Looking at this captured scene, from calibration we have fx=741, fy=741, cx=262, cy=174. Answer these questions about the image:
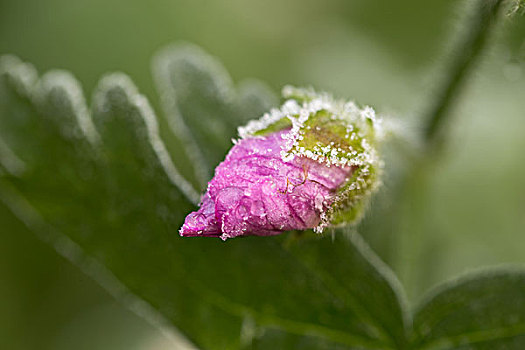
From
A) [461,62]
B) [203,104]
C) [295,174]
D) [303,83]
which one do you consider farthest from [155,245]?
[303,83]

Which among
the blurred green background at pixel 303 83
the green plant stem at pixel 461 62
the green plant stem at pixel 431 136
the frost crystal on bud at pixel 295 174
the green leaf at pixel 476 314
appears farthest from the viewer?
the blurred green background at pixel 303 83

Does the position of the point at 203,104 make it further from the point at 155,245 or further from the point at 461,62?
the point at 461,62

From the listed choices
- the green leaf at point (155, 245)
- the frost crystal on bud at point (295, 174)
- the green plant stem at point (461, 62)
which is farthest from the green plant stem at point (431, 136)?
the green leaf at point (155, 245)

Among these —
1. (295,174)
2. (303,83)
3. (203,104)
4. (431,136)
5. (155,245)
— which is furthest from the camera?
(303,83)

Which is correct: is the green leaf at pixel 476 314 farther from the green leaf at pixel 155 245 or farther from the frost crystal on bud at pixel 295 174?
the frost crystal on bud at pixel 295 174

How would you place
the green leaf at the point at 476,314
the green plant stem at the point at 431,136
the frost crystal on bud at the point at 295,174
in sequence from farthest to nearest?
the green plant stem at the point at 431,136 < the green leaf at the point at 476,314 < the frost crystal on bud at the point at 295,174
